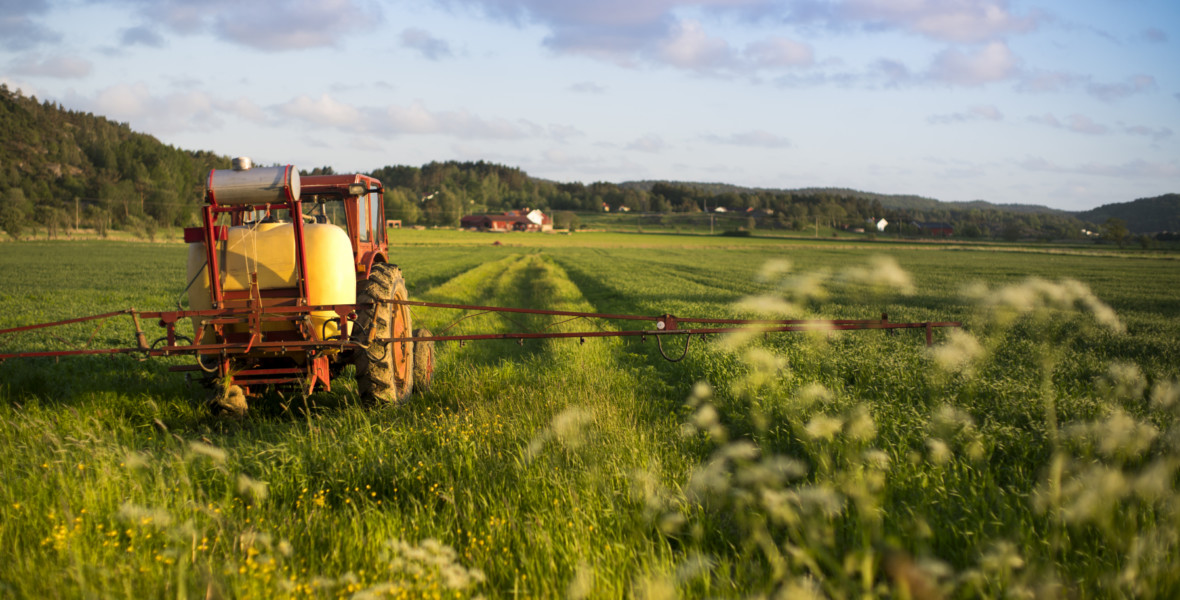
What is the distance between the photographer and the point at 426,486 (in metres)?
4.63

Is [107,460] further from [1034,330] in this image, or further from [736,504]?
[1034,330]

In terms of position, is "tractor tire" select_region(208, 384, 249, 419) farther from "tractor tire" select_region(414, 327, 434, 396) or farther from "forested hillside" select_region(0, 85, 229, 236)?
"forested hillside" select_region(0, 85, 229, 236)

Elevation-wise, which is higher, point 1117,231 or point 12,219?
point 12,219

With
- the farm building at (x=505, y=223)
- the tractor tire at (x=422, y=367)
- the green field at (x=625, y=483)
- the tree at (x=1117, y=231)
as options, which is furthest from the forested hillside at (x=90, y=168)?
the tree at (x=1117, y=231)

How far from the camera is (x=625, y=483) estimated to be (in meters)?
4.49

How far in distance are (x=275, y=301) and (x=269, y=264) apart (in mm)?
357

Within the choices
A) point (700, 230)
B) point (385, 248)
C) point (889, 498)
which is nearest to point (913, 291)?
point (385, 248)

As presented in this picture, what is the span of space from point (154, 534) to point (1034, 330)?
47.3 ft

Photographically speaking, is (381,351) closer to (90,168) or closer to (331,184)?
(331,184)

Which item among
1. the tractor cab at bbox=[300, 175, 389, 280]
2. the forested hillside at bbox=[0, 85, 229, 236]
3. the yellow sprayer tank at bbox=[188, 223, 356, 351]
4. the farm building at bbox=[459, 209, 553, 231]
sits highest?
the forested hillside at bbox=[0, 85, 229, 236]

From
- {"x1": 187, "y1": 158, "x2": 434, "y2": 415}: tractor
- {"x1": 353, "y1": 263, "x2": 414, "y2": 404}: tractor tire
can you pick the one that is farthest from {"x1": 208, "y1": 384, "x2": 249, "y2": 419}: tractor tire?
{"x1": 353, "y1": 263, "x2": 414, "y2": 404}: tractor tire

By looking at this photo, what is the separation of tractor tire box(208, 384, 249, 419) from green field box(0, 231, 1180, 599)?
6.4 inches

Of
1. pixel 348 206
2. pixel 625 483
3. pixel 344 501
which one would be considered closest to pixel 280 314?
pixel 344 501

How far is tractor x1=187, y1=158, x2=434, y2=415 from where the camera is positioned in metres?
5.72
